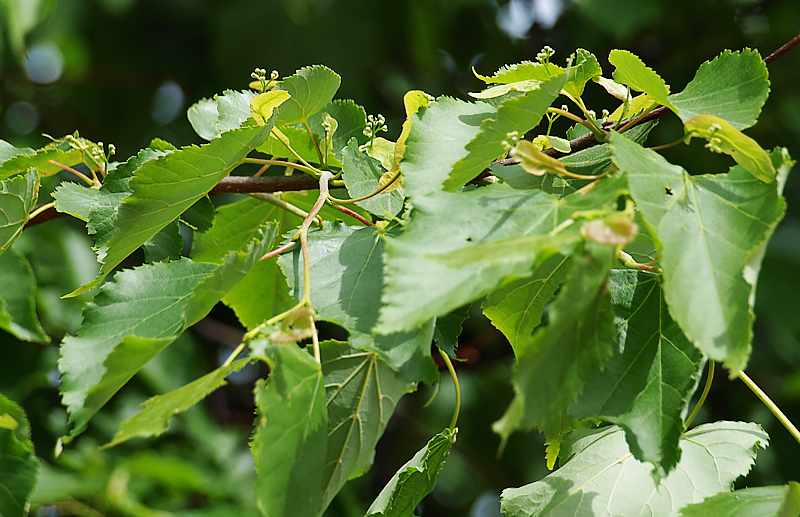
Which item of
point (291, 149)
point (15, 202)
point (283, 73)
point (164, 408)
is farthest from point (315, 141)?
point (283, 73)

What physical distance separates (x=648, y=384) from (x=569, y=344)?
0.48ft

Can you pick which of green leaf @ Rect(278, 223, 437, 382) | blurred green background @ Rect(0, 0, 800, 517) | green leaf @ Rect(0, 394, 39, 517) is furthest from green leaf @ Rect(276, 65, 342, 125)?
blurred green background @ Rect(0, 0, 800, 517)

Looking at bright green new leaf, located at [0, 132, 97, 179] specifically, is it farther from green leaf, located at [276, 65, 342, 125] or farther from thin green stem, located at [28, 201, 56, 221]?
green leaf, located at [276, 65, 342, 125]

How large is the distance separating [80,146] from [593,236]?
56 cm

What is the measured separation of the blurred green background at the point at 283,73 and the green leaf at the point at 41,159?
1.21m

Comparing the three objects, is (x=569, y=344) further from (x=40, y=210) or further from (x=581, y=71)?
(x=40, y=210)

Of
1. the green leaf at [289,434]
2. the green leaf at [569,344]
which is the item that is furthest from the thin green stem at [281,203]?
the green leaf at [569,344]

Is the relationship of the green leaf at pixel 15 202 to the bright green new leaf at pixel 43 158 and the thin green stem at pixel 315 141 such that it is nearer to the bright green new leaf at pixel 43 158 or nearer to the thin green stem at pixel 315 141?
the bright green new leaf at pixel 43 158

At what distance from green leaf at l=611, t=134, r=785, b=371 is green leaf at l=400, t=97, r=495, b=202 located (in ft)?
0.43

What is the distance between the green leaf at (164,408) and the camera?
0.62 m

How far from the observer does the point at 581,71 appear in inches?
32.2

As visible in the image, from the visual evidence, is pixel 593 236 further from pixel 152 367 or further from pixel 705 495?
pixel 152 367

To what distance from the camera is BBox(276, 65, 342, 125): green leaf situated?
86 centimetres

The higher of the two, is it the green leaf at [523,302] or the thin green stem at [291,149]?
the thin green stem at [291,149]
